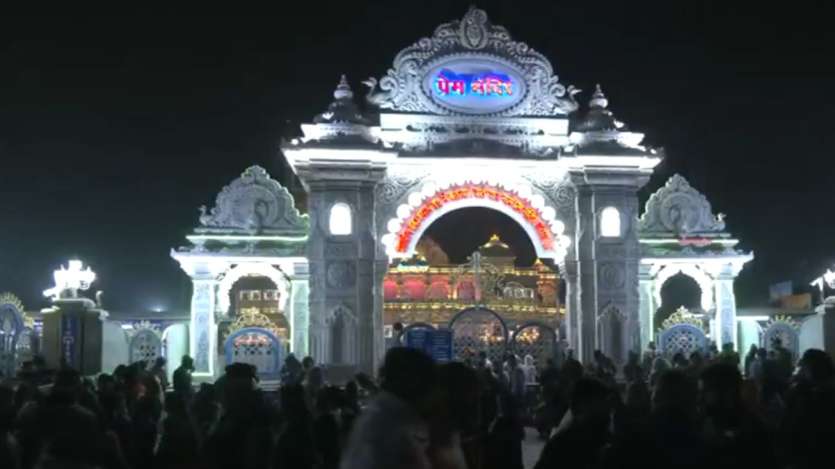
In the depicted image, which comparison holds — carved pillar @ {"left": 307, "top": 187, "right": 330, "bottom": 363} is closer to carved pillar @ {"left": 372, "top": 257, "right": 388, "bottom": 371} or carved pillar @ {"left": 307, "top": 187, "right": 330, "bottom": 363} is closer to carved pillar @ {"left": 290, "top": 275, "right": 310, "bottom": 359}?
carved pillar @ {"left": 372, "top": 257, "right": 388, "bottom": 371}

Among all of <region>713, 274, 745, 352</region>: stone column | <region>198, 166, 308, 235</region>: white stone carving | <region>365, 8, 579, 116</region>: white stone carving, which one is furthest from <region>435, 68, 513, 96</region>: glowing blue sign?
<region>713, 274, 745, 352</region>: stone column

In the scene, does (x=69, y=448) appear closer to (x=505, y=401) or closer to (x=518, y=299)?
(x=505, y=401)

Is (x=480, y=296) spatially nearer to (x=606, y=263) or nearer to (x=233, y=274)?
(x=606, y=263)

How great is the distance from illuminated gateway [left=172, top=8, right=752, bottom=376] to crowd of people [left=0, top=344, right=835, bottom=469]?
51.0 ft

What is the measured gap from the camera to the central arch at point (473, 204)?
27016mm

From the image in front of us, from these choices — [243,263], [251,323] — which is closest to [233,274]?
[243,263]

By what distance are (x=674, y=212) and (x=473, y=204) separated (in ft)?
17.4

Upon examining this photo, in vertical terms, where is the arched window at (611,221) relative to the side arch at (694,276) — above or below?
above

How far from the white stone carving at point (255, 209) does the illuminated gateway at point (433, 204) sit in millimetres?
35

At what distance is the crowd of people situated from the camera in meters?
5.32

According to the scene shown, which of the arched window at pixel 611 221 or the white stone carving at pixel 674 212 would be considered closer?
the arched window at pixel 611 221

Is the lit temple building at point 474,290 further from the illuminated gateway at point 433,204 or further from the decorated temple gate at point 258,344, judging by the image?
the decorated temple gate at point 258,344

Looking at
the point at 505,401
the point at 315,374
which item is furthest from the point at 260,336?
the point at 505,401

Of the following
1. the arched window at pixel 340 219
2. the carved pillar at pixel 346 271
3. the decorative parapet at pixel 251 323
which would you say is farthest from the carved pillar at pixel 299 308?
the arched window at pixel 340 219
